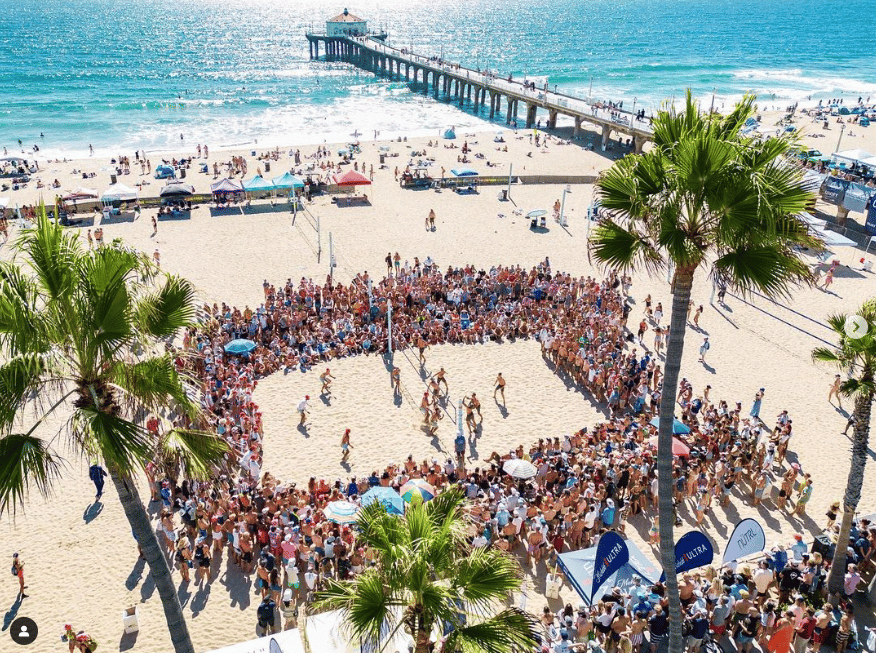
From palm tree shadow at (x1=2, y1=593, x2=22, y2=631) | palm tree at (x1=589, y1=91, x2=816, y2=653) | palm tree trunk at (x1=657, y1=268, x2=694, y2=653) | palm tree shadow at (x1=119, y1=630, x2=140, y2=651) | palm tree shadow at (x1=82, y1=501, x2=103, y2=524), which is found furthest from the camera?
palm tree shadow at (x1=82, y1=501, x2=103, y2=524)

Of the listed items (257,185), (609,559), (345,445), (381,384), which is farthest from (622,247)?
(257,185)

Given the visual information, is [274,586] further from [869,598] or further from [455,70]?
[455,70]

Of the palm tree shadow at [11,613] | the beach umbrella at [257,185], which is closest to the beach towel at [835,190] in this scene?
the beach umbrella at [257,185]

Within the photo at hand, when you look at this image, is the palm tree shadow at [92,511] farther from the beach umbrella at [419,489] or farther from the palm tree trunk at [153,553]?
the palm tree trunk at [153,553]

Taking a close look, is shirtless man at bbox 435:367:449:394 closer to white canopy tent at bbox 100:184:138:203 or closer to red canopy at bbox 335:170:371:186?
red canopy at bbox 335:170:371:186

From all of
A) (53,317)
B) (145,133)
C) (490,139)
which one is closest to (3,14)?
(145,133)

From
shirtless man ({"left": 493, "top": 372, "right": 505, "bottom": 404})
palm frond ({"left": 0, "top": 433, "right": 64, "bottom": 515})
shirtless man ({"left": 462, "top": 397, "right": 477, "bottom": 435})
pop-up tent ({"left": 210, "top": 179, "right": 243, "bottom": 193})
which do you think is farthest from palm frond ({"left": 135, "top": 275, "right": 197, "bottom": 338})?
Result: pop-up tent ({"left": 210, "top": 179, "right": 243, "bottom": 193})

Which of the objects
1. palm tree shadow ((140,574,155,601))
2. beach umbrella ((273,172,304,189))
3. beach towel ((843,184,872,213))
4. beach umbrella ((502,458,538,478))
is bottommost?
palm tree shadow ((140,574,155,601))
